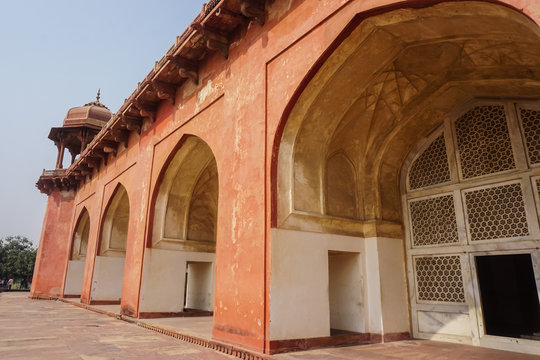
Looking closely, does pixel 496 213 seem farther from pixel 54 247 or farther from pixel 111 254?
pixel 54 247

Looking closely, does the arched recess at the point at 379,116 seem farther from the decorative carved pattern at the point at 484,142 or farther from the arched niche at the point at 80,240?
the arched niche at the point at 80,240

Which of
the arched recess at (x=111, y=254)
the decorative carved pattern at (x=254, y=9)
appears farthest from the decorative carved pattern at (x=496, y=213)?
the arched recess at (x=111, y=254)

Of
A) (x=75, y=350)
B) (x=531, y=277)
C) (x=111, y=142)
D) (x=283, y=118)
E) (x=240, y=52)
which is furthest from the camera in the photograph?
(x=111, y=142)

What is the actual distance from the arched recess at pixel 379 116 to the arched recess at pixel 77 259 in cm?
1234

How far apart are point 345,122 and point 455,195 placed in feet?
6.06

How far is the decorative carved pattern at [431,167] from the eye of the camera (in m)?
5.67

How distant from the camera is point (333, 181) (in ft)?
18.2

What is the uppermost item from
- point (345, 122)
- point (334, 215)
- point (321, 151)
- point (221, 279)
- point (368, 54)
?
point (368, 54)

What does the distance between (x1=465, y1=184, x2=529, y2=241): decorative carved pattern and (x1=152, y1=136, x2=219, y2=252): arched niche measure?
4.96 m

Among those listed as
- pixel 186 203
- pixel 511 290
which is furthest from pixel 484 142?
pixel 186 203

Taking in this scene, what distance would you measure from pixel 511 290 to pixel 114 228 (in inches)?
418

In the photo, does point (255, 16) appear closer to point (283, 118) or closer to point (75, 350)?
point (283, 118)

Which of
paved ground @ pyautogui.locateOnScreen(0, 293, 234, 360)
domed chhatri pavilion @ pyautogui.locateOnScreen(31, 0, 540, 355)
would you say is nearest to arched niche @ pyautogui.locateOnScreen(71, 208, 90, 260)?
paved ground @ pyautogui.locateOnScreen(0, 293, 234, 360)

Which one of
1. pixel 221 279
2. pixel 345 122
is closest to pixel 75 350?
pixel 221 279
